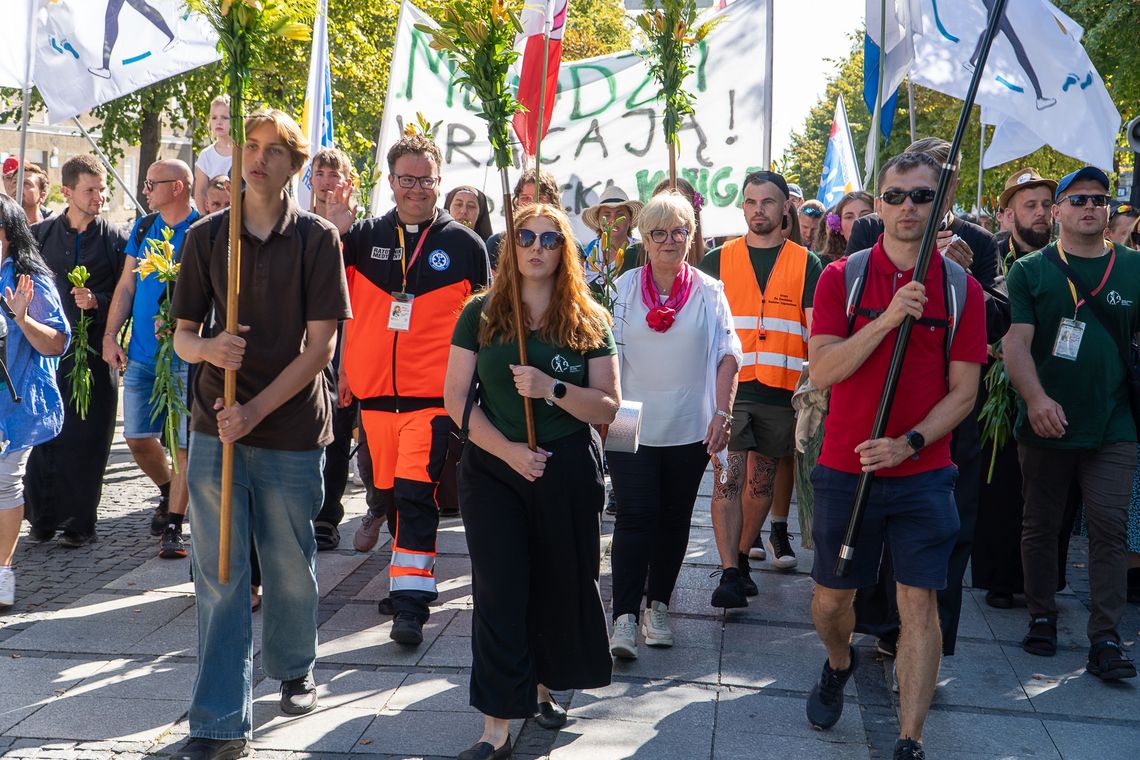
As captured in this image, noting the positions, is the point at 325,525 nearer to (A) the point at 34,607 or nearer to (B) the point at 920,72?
(A) the point at 34,607

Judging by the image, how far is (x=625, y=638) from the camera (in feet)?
18.0

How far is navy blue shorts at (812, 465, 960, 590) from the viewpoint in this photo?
440 cm

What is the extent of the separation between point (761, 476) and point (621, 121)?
3.41 m

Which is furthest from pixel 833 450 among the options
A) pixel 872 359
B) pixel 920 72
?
pixel 920 72

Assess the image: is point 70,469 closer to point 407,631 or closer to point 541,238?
point 407,631

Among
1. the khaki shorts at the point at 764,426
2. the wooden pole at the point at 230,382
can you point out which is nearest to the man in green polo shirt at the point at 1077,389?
the khaki shorts at the point at 764,426

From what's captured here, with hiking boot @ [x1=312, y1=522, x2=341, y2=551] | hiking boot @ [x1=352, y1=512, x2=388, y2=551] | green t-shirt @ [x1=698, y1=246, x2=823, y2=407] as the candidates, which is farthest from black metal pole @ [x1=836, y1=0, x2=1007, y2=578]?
hiking boot @ [x1=312, y1=522, x2=341, y2=551]

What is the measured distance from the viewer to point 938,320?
4402 millimetres

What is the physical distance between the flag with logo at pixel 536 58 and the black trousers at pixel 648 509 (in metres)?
2.29

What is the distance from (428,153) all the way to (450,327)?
33.1 inches

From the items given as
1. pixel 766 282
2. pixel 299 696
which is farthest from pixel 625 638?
pixel 766 282

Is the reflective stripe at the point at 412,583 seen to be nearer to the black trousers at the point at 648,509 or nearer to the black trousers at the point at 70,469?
the black trousers at the point at 648,509

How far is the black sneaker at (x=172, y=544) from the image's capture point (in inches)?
282

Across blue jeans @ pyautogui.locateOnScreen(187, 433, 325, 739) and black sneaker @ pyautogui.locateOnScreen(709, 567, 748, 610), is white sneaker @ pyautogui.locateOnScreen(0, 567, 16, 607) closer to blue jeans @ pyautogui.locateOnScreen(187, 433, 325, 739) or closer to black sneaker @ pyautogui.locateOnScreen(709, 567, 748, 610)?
blue jeans @ pyautogui.locateOnScreen(187, 433, 325, 739)
